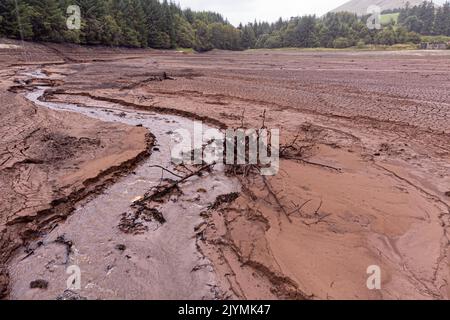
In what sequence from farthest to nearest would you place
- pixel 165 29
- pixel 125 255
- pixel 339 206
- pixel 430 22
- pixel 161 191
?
1. pixel 430 22
2. pixel 165 29
3. pixel 161 191
4. pixel 339 206
5. pixel 125 255

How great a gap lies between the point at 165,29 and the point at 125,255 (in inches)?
2250

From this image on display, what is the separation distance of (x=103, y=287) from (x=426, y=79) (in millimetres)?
19844

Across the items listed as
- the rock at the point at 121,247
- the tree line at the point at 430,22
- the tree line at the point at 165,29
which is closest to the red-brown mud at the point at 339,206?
the rock at the point at 121,247

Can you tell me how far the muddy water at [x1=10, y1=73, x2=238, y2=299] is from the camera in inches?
145

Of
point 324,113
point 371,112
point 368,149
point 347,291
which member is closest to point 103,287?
point 347,291

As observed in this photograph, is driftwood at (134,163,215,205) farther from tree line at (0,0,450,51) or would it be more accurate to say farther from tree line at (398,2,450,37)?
tree line at (398,2,450,37)

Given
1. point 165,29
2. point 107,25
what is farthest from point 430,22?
point 107,25

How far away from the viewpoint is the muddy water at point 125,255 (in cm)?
368

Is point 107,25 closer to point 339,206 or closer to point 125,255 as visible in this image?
point 125,255

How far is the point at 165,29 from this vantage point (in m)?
55.1

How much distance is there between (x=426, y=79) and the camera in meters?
17.6

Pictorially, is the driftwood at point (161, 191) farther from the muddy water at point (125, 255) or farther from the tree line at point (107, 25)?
the tree line at point (107, 25)

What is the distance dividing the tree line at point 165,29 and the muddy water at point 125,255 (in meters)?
31.9

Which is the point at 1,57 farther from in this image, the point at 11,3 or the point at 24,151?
the point at 24,151
